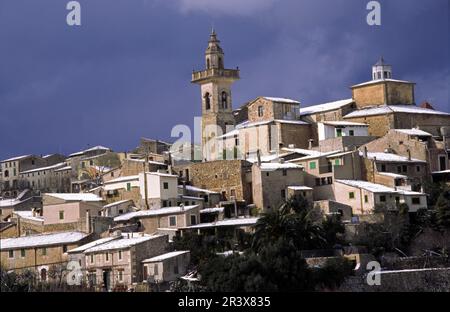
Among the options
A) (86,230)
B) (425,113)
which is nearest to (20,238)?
(86,230)

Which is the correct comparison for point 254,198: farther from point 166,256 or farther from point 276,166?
point 166,256

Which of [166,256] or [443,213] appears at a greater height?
[443,213]

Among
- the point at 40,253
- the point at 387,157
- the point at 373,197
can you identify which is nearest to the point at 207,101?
the point at 387,157

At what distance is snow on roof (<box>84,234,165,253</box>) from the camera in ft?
201

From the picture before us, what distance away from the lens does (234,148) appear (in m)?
77.8

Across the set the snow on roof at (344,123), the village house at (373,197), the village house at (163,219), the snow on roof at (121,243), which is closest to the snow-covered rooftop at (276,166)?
the village house at (373,197)

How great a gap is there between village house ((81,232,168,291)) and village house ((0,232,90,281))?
190cm

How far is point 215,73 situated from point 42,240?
69.0ft

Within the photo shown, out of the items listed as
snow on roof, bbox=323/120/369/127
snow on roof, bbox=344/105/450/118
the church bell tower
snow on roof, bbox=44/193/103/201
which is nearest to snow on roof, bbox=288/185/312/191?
snow on roof, bbox=323/120/369/127

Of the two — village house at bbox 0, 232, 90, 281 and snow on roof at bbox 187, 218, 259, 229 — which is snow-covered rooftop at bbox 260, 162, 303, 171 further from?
village house at bbox 0, 232, 90, 281

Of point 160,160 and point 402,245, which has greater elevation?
point 160,160

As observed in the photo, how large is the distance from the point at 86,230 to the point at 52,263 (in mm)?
3155

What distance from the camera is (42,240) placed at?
64.9m
